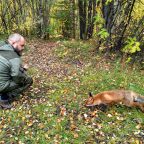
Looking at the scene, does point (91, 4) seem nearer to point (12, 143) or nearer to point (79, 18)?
point (79, 18)

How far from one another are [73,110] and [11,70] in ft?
5.06

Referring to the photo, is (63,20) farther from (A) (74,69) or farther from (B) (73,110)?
(B) (73,110)

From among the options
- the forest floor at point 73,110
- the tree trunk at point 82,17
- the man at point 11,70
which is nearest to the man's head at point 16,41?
the man at point 11,70

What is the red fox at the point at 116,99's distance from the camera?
19.3 feet

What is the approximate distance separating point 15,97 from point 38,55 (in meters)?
3.67

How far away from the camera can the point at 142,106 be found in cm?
589

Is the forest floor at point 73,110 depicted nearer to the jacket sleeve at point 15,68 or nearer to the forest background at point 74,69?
the forest background at point 74,69

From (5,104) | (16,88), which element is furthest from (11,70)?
(5,104)

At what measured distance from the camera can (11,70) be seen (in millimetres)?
6102

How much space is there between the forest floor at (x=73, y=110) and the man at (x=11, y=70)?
248 millimetres

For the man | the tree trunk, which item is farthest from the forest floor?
the tree trunk

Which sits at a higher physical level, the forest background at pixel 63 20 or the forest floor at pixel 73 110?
the forest background at pixel 63 20

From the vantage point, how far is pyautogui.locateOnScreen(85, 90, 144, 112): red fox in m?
5.89

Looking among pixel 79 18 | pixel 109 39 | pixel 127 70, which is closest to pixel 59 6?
pixel 79 18
